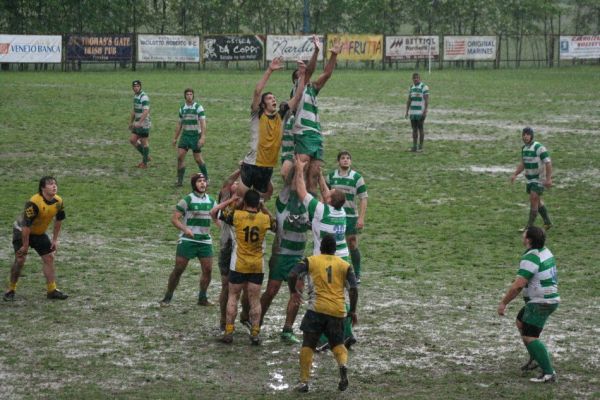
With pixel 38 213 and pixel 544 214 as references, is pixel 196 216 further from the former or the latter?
pixel 544 214

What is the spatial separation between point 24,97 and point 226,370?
1295 inches

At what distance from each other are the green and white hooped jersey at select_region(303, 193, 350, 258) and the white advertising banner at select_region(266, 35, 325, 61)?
53.7 metres

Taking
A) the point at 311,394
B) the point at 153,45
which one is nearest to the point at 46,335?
the point at 311,394

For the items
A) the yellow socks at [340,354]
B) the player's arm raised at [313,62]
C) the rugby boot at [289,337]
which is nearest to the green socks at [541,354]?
the yellow socks at [340,354]

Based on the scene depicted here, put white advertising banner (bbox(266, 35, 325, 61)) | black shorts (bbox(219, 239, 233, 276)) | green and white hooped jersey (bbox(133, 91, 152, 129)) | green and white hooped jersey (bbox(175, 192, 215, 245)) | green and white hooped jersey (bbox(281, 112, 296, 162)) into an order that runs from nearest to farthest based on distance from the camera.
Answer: black shorts (bbox(219, 239, 233, 276)), green and white hooped jersey (bbox(281, 112, 296, 162)), green and white hooped jersey (bbox(175, 192, 215, 245)), green and white hooped jersey (bbox(133, 91, 152, 129)), white advertising banner (bbox(266, 35, 325, 61))

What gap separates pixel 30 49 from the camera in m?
59.5

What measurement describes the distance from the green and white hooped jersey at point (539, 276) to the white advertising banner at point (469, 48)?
60.1 metres

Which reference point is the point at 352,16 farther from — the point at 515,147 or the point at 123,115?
the point at 515,147

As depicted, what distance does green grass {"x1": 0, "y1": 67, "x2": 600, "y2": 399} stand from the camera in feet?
39.6

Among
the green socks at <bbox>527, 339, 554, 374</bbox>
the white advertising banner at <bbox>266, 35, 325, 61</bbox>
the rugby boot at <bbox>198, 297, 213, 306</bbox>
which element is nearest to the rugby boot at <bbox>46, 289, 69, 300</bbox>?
the rugby boot at <bbox>198, 297, 213, 306</bbox>

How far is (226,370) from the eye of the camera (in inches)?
482

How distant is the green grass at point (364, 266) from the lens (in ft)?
39.6

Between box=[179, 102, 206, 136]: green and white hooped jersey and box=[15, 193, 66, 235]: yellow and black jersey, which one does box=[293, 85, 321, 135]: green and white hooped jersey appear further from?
box=[179, 102, 206, 136]: green and white hooped jersey

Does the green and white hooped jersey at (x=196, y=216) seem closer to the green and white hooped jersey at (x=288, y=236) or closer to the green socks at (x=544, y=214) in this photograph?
the green and white hooped jersey at (x=288, y=236)
